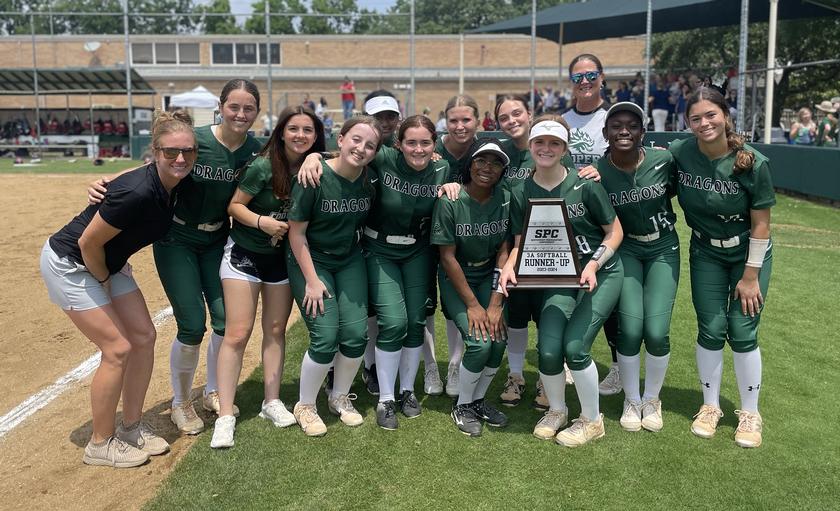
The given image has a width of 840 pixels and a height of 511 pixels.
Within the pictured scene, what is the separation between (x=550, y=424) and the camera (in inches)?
174

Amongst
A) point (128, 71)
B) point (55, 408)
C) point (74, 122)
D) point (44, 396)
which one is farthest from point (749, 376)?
point (74, 122)

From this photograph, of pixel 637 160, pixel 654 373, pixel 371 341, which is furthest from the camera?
pixel 371 341

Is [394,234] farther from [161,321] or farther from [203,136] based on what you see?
[161,321]

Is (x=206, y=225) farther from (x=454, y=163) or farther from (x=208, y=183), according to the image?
(x=454, y=163)

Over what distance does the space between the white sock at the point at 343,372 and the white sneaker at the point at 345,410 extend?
38 millimetres

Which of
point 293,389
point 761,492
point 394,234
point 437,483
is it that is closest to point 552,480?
point 437,483

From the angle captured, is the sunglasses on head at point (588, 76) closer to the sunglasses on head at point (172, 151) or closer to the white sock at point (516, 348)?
the white sock at point (516, 348)

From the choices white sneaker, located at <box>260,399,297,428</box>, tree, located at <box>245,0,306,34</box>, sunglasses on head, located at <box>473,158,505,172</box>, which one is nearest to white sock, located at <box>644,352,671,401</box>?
sunglasses on head, located at <box>473,158,505,172</box>

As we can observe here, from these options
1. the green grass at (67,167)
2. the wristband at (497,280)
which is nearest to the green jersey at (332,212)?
the wristband at (497,280)

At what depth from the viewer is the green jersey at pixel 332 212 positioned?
4266mm

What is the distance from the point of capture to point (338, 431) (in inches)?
177

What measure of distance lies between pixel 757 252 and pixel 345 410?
2.69m

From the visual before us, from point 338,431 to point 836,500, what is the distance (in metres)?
2.74

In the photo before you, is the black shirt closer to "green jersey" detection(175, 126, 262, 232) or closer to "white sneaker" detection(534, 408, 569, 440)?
"green jersey" detection(175, 126, 262, 232)
